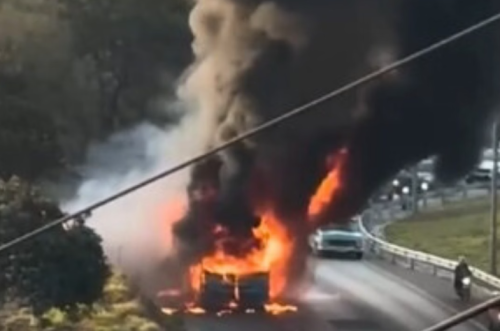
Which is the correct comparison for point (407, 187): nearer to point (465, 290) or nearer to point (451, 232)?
point (451, 232)

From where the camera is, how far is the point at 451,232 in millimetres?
42781

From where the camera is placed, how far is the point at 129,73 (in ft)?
158

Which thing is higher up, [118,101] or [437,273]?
[118,101]

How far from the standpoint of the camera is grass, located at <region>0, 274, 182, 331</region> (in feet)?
70.6

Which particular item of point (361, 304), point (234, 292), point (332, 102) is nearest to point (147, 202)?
point (234, 292)

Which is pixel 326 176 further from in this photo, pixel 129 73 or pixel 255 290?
pixel 129 73

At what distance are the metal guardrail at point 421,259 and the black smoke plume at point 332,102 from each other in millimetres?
2660

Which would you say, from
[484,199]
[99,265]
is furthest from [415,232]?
[99,265]

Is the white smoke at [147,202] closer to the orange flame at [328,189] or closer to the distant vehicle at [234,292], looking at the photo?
the distant vehicle at [234,292]

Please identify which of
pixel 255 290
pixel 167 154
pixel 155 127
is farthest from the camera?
pixel 155 127

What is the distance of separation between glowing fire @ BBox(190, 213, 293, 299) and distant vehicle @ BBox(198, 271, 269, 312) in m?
0.15

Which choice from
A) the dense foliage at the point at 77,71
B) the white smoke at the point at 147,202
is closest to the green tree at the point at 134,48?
the dense foliage at the point at 77,71

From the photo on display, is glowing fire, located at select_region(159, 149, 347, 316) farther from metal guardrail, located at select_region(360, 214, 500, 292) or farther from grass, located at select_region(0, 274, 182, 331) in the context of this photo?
metal guardrail, located at select_region(360, 214, 500, 292)

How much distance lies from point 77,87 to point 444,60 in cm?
1327
